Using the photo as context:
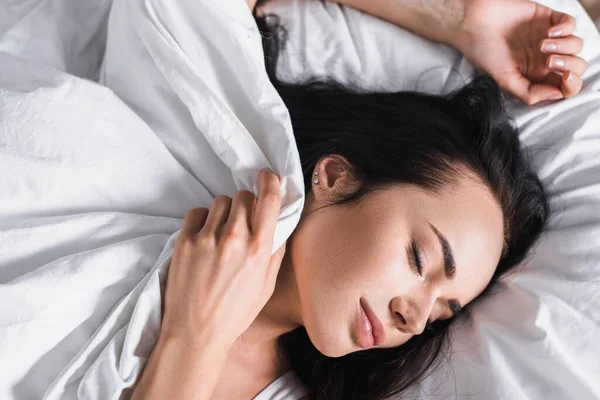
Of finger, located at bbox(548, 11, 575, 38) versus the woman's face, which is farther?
finger, located at bbox(548, 11, 575, 38)

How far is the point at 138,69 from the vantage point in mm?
1108

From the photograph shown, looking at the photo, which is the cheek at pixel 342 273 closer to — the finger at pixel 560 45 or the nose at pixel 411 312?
the nose at pixel 411 312

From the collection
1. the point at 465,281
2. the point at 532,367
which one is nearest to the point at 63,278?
the point at 465,281

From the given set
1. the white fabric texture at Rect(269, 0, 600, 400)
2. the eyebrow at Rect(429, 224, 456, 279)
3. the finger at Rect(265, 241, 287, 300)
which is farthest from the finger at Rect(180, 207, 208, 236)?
the white fabric texture at Rect(269, 0, 600, 400)

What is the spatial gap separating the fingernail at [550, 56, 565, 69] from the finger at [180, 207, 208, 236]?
0.73 metres

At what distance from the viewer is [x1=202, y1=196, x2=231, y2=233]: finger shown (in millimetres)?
939

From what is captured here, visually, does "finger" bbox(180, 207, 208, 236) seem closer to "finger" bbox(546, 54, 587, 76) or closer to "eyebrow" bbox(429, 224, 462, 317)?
"eyebrow" bbox(429, 224, 462, 317)

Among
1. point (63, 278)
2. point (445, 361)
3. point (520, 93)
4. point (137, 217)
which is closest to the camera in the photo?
point (63, 278)

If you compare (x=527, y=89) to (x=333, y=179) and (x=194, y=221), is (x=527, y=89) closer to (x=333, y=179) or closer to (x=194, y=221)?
(x=333, y=179)

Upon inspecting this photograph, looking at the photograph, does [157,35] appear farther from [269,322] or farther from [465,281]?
[465,281]

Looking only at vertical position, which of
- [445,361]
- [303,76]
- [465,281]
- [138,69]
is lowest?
[445,361]

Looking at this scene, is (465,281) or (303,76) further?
(303,76)

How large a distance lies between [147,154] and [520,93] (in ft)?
2.44

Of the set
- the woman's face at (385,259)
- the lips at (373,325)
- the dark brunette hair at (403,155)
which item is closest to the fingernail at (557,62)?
the dark brunette hair at (403,155)
